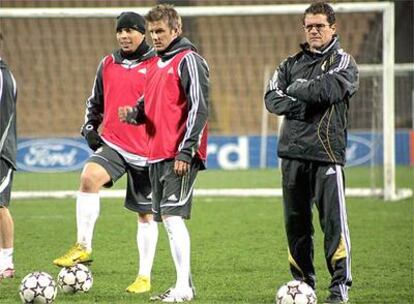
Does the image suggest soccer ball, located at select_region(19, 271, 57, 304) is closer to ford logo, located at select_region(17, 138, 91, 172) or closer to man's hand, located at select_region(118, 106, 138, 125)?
man's hand, located at select_region(118, 106, 138, 125)

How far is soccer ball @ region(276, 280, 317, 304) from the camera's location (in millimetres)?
6461

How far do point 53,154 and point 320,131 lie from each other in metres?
14.2

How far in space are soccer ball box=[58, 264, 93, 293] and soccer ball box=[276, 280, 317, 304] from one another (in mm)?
1633

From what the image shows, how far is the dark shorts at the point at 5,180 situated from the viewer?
8.28 metres

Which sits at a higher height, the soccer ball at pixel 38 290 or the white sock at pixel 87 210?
the white sock at pixel 87 210

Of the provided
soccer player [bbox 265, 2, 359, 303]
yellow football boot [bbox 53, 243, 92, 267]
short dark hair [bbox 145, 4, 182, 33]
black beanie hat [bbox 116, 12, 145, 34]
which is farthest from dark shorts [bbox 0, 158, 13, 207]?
soccer player [bbox 265, 2, 359, 303]

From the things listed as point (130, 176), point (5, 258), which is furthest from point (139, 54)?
point (5, 258)

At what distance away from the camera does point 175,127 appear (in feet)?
23.2

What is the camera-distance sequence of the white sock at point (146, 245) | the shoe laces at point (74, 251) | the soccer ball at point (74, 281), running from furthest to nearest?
the white sock at point (146, 245)
the shoe laces at point (74, 251)
the soccer ball at point (74, 281)

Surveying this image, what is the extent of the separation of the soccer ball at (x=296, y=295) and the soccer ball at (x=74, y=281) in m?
1.63

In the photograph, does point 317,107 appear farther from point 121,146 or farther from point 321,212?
point 121,146

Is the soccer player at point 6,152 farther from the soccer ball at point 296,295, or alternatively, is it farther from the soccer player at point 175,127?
the soccer ball at point 296,295

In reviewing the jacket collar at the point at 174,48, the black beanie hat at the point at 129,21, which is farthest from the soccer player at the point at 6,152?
the jacket collar at the point at 174,48

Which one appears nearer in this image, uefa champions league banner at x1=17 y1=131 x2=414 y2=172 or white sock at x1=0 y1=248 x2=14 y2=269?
white sock at x1=0 y1=248 x2=14 y2=269
